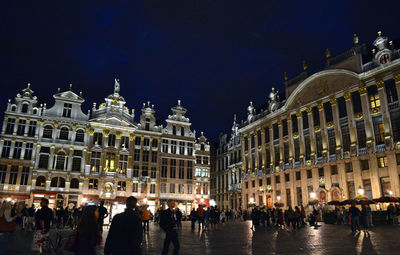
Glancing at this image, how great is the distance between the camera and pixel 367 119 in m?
35.3

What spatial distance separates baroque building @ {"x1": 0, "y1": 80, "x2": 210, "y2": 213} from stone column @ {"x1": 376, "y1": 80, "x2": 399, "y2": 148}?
3388 cm

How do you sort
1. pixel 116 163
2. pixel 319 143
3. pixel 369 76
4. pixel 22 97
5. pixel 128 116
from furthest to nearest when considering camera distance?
pixel 128 116 → pixel 116 163 → pixel 22 97 → pixel 319 143 → pixel 369 76

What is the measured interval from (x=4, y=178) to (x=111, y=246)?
4914 cm

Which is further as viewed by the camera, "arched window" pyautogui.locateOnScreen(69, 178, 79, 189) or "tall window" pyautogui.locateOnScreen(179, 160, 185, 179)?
"tall window" pyautogui.locateOnScreen(179, 160, 185, 179)

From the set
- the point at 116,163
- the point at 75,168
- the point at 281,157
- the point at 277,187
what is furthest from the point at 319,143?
the point at 75,168

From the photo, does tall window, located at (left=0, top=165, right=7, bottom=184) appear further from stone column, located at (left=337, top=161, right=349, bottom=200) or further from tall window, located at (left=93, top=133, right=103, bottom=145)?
stone column, located at (left=337, top=161, right=349, bottom=200)

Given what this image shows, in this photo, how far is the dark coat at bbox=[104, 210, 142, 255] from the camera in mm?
5164

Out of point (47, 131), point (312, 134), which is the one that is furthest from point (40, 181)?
point (312, 134)

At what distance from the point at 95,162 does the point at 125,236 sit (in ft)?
162

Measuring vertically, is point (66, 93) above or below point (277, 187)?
above

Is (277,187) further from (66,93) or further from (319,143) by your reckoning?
(66,93)

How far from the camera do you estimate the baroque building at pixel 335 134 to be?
1324 inches

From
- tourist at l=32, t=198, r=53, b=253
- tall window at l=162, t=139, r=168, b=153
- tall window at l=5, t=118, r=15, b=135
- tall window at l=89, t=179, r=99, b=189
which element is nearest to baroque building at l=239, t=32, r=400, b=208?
tall window at l=162, t=139, r=168, b=153

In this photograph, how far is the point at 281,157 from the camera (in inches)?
1845
